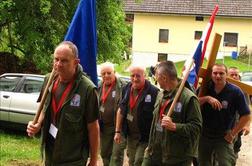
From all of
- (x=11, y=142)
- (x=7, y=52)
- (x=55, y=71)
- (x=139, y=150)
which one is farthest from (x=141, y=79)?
(x=7, y=52)

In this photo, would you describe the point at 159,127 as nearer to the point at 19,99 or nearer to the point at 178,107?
the point at 178,107

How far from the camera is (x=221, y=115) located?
6.70m

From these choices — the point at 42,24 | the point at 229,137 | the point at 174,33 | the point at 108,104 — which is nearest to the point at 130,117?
the point at 108,104

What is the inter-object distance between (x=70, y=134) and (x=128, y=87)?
2.78 metres

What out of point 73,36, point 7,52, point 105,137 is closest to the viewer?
point 73,36

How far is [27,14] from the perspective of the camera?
53.6ft

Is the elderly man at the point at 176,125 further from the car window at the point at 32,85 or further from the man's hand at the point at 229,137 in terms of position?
the car window at the point at 32,85

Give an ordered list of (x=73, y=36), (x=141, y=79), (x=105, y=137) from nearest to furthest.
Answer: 1. (x=73, y=36)
2. (x=141, y=79)
3. (x=105, y=137)

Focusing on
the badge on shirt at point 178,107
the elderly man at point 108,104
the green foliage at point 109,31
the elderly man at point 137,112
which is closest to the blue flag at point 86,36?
the badge on shirt at point 178,107

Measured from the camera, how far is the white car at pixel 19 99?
1111 centimetres

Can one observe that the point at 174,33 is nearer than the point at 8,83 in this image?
No

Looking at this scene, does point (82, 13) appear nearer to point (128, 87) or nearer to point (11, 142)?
point (128, 87)

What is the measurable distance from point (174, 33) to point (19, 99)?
136 feet

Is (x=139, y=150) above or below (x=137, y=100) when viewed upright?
below
